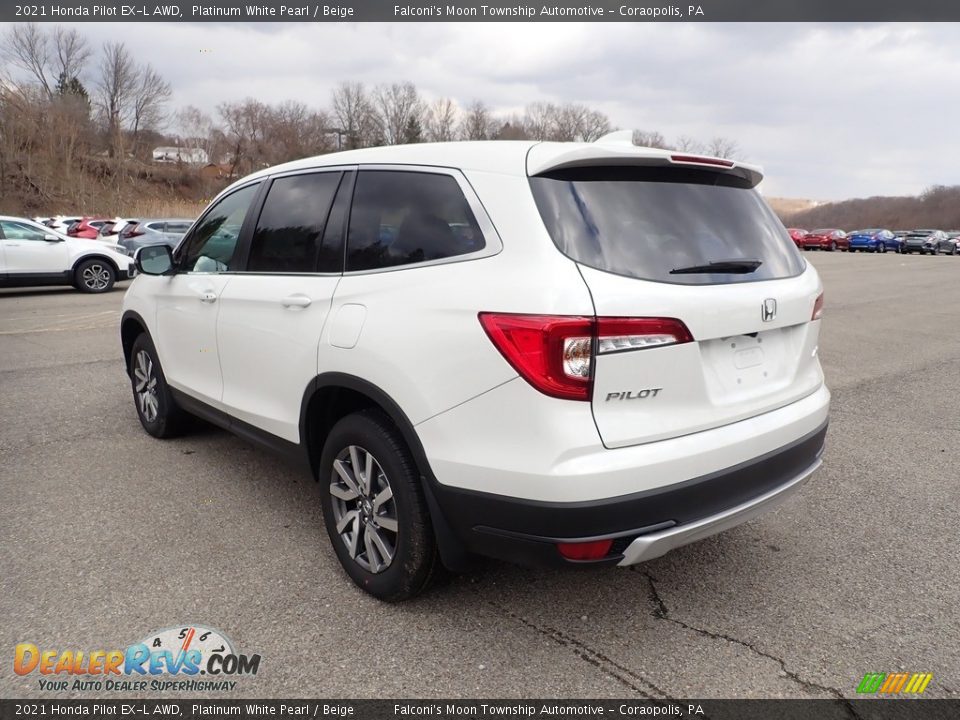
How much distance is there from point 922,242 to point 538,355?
55164 millimetres

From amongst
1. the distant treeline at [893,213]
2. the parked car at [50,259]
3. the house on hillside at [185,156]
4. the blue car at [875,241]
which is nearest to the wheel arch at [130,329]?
the parked car at [50,259]

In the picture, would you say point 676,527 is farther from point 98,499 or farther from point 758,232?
point 98,499

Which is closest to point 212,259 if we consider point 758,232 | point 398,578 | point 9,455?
point 9,455

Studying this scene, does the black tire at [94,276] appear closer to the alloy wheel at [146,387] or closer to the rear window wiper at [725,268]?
the alloy wheel at [146,387]

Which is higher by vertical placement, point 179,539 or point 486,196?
point 486,196

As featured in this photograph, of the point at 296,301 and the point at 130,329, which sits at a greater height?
the point at 296,301

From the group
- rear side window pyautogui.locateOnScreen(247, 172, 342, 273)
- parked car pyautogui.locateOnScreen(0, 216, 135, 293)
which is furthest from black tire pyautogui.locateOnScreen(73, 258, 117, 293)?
rear side window pyautogui.locateOnScreen(247, 172, 342, 273)

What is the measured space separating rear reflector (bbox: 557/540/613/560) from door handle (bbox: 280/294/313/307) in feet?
5.27

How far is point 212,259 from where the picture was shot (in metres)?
4.06

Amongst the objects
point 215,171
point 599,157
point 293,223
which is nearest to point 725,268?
point 599,157

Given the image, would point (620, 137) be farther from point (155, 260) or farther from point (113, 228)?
point (113, 228)

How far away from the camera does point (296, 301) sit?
3.11 metres

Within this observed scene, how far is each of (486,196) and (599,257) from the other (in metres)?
0.50

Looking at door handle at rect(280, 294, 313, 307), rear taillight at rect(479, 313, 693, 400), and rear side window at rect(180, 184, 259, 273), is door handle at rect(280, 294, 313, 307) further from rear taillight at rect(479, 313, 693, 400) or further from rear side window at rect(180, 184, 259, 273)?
rear taillight at rect(479, 313, 693, 400)
